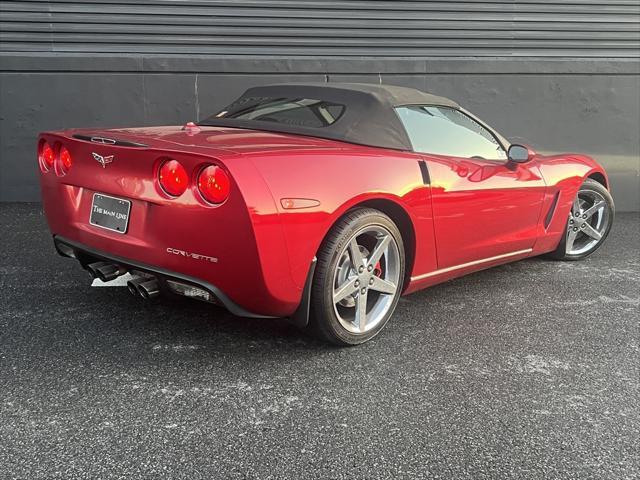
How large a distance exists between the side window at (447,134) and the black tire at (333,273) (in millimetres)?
699

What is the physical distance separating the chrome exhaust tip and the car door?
1.57 m

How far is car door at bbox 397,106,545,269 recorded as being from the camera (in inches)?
136

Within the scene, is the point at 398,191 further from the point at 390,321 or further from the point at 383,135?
the point at 390,321

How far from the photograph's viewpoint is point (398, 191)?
123 inches

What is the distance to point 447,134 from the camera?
3744 millimetres

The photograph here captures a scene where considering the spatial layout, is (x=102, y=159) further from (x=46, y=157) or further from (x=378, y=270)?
(x=378, y=270)

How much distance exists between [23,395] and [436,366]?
6.14 feet

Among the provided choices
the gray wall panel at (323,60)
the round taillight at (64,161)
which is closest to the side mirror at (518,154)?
the round taillight at (64,161)

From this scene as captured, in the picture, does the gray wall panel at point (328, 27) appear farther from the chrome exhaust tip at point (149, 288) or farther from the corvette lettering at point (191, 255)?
the corvette lettering at point (191, 255)

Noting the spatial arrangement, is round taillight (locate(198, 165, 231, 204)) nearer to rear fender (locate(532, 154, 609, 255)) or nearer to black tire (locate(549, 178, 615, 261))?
rear fender (locate(532, 154, 609, 255))

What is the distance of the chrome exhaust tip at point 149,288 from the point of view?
9.30ft

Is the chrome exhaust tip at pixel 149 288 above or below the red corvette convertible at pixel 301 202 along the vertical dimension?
below

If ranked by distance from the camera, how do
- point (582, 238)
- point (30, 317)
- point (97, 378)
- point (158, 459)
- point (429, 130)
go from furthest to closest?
point (582, 238) → point (429, 130) → point (30, 317) → point (97, 378) → point (158, 459)

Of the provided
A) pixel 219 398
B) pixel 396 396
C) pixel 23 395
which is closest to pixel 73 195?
pixel 23 395
